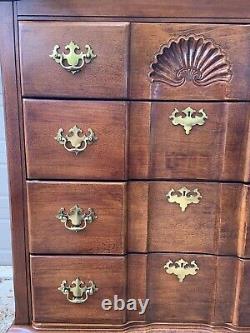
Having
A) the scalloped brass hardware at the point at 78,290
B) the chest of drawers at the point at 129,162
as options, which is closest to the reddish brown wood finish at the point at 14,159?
the chest of drawers at the point at 129,162

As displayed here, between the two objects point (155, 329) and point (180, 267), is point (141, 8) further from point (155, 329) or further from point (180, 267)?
point (155, 329)

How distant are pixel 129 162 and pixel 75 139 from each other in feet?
0.49

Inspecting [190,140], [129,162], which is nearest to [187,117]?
[190,140]

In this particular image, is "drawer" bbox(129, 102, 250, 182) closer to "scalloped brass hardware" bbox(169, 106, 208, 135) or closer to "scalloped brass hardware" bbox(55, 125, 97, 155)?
"scalloped brass hardware" bbox(169, 106, 208, 135)

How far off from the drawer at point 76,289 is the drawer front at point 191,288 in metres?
0.09

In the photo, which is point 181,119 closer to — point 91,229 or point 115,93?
point 115,93

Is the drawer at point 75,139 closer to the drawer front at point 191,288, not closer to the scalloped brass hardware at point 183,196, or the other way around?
the scalloped brass hardware at point 183,196

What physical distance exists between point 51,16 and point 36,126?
26 cm

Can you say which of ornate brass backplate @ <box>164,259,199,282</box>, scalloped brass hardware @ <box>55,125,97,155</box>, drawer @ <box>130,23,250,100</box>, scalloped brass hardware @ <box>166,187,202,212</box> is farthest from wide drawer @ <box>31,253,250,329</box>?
drawer @ <box>130,23,250,100</box>

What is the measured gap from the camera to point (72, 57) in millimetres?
1007

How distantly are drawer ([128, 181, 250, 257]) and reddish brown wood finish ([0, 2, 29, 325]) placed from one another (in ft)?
0.96

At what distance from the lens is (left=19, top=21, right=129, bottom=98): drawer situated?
100 cm

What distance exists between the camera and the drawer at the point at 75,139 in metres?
1.05

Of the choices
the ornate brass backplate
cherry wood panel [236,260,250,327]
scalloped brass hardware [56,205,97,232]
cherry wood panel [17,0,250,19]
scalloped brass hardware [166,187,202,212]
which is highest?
cherry wood panel [17,0,250,19]
